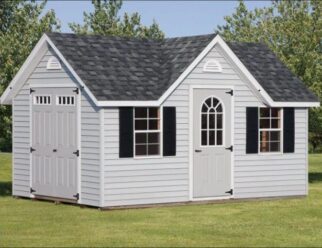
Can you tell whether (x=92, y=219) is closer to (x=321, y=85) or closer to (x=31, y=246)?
(x=31, y=246)

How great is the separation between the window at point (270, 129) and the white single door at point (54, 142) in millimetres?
5056

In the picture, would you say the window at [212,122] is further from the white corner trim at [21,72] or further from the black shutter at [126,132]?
the white corner trim at [21,72]

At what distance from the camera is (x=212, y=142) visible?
75.3ft

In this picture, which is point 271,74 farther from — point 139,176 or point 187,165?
point 139,176

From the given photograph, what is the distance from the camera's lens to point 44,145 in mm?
23156

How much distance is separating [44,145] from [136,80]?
2.94m

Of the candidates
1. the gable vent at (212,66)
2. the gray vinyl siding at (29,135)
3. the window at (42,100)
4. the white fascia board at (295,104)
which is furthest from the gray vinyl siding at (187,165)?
the window at (42,100)

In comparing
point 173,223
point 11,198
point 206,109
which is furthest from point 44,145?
point 173,223

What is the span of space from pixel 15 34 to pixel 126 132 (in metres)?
10.6

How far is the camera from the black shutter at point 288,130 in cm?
2421

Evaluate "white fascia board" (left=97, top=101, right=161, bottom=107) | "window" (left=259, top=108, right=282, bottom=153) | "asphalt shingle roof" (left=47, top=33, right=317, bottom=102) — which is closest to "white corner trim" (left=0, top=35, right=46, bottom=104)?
"asphalt shingle roof" (left=47, top=33, right=317, bottom=102)

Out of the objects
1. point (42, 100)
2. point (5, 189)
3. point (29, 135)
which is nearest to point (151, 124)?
point (42, 100)

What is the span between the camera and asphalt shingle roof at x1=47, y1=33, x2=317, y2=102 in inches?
854

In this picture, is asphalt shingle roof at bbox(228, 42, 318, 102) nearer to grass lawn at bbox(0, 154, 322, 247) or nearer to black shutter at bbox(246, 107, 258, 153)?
black shutter at bbox(246, 107, 258, 153)
